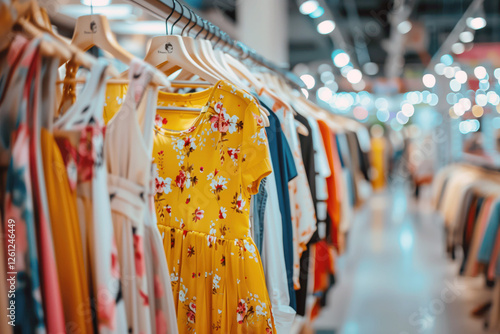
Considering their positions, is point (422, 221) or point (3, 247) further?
point (422, 221)

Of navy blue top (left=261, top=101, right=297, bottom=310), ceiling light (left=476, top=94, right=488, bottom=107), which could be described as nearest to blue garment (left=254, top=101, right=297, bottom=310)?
navy blue top (left=261, top=101, right=297, bottom=310)

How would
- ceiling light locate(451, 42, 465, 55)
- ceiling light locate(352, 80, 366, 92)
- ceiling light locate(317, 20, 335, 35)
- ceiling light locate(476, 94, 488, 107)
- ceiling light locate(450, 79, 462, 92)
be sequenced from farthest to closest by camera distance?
ceiling light locate(352, 80, 366, 92) < ceiling light locate(451, 42, 465, 55) < ceiling light locate(450, 79, 462, 92) < ceiling light locate(476, 94, 488, 107) < ceiling light locate(317, 20, 335, 35)

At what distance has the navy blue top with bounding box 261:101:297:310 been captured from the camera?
155cm

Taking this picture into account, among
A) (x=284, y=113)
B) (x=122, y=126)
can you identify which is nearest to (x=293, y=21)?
(x=284, y=113)

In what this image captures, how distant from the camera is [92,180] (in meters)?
0.87

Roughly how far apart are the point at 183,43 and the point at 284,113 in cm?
44

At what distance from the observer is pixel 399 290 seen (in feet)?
14.4

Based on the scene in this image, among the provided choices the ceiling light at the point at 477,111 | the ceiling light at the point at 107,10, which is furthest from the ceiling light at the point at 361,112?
the ceiling light at the point at 107,10

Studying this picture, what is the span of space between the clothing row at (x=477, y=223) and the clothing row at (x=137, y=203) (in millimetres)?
1963

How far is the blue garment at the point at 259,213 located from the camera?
1563 mm

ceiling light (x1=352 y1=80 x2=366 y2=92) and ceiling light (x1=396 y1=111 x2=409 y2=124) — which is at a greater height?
ceiling light (x1=352 y1=80 x2=366 y2=92)

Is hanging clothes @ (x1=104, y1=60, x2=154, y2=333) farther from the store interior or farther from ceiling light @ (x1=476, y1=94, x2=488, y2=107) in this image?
ceiling light @ (x1=476, y1=94, x2=488, y2=107)

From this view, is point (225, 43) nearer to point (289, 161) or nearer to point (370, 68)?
point (289, 161)

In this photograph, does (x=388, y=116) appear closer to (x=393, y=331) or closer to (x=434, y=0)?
(x=434, y=0)
